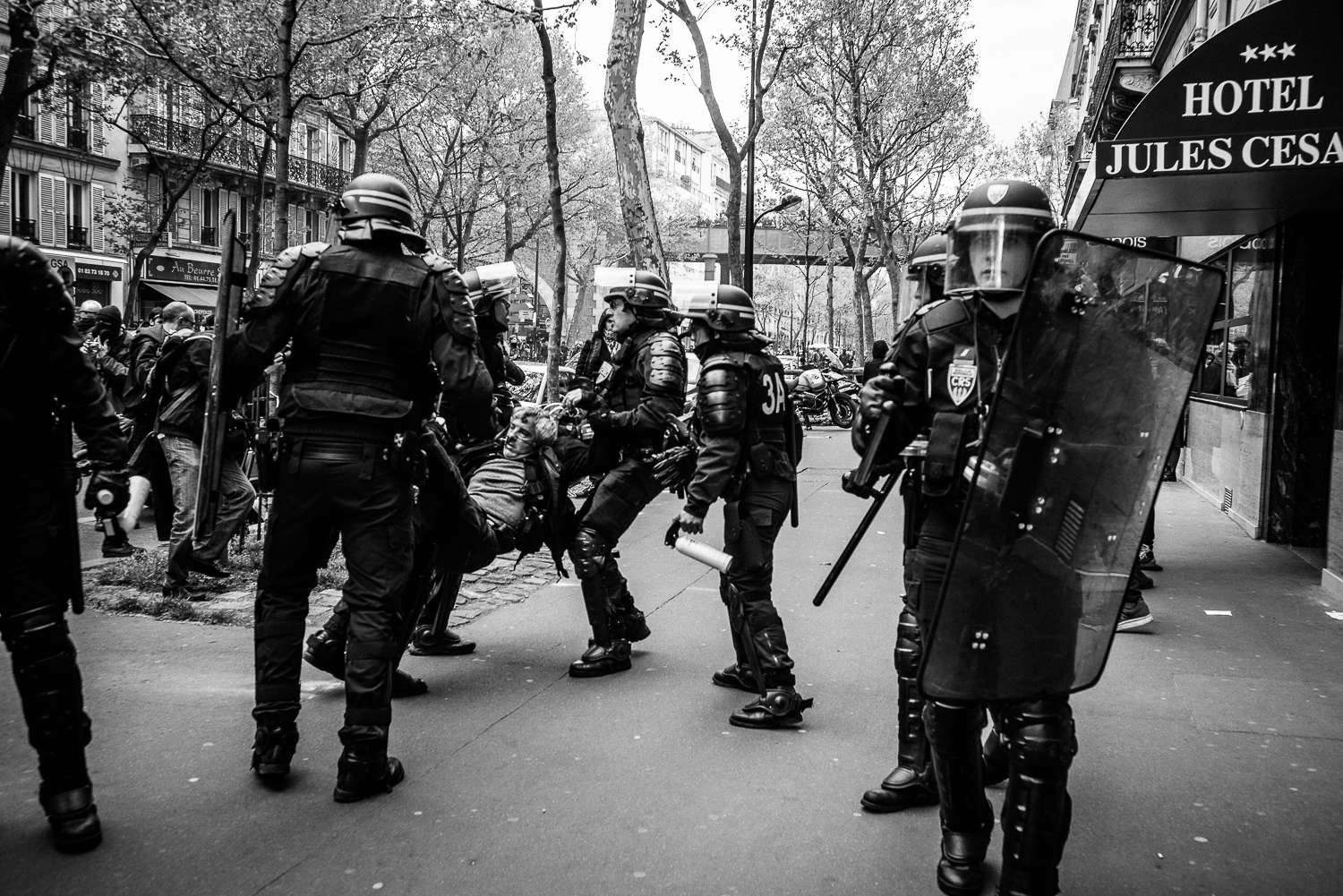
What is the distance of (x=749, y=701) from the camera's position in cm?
503

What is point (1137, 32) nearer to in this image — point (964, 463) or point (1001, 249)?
point (1001, 249)

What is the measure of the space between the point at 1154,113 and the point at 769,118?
1199 inches

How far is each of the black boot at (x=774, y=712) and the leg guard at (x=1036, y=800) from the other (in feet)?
6.01

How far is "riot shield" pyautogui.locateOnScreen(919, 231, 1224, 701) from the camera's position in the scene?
263 centimetres

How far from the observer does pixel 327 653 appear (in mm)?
4723

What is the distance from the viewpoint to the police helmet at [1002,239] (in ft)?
10.1

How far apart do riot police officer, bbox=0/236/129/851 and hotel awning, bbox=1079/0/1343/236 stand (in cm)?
568

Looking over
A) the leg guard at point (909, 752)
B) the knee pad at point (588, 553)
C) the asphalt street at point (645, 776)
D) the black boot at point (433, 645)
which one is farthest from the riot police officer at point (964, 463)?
the black boot at point (433, 645)

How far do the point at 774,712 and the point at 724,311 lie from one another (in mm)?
1650

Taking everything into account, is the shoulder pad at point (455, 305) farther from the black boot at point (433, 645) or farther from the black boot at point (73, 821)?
the black boot at point (433, 645)

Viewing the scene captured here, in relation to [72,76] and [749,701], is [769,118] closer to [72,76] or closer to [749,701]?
[72,76]

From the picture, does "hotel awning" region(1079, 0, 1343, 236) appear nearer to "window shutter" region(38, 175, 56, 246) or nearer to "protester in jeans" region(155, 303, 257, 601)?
"protester in jeans" region(155, 303, 257, 601)

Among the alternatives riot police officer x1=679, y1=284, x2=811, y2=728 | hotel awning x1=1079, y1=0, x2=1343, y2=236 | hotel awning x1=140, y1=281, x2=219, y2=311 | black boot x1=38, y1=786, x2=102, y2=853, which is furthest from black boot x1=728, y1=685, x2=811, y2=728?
hotel awning x1=140, y1=281, x2=219, y2=311

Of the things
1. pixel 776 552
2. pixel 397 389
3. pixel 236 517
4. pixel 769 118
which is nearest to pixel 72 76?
pixel 236 517
